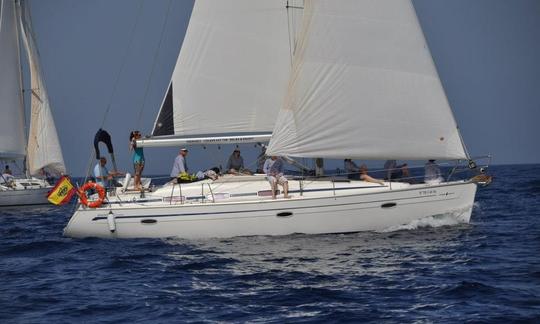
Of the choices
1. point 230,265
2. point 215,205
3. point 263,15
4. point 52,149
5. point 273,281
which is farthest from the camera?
point 52,149

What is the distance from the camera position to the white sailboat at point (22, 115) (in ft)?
143

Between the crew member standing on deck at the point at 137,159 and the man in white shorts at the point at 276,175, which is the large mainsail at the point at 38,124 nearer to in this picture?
the crew member standing on deck at the point at 137,159

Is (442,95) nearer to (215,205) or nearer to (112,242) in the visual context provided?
(215,205)

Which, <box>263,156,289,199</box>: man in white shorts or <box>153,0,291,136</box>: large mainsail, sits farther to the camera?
<box>153,0,291,136</box>: large mainsail

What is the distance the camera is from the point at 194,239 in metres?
19.5

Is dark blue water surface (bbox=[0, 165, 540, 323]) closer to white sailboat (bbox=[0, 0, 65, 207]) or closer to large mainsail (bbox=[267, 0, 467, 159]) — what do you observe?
large mainsail (bbox=[267, 0, 467, 159])

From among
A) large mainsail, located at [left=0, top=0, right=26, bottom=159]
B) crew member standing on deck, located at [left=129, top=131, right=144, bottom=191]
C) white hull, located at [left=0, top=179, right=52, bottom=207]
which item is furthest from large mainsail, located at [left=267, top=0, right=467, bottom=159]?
large mainsail, located at [left=0, top=0, right=26, bottom=159]

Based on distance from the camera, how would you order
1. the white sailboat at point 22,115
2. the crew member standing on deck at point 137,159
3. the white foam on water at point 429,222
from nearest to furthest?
the white foam on water at point 429,222 < the crew member standing on deck at point 137,159 < the white sailboat at point 22,115

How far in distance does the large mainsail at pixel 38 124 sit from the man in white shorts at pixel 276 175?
94.5 ft

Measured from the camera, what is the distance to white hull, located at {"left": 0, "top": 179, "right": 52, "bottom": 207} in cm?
4009

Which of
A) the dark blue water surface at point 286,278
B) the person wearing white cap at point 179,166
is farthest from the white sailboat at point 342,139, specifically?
the person wearing white cap at point 179,166

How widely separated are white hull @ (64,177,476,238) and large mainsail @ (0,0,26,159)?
86.7ft

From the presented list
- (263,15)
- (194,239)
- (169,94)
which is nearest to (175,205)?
(194,239)

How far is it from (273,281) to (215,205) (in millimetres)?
5568
